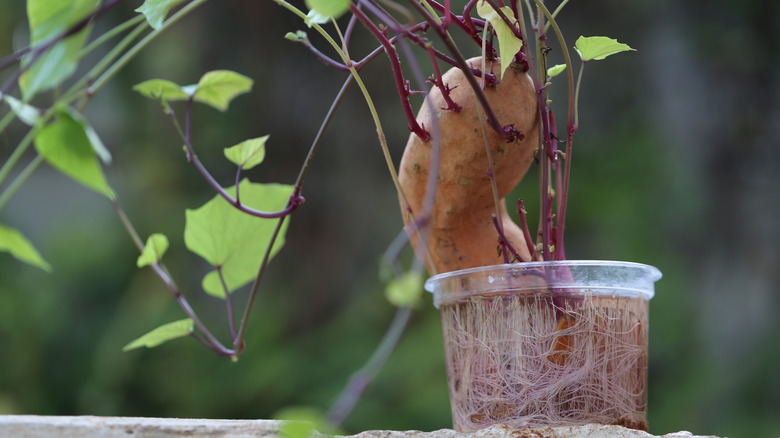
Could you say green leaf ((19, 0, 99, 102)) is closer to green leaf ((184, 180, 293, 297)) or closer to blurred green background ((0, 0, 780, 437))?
green leaf ((184, 180, 293, 297))

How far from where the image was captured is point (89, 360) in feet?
4.53

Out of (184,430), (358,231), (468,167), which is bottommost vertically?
(358,231)

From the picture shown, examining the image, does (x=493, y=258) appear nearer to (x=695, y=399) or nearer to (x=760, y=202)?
(x=695, y=399)

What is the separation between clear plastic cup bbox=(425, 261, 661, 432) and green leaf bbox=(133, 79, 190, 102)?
17cm

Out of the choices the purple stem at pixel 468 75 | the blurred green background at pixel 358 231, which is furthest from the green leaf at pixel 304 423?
the blurred green background at pixel 358 231

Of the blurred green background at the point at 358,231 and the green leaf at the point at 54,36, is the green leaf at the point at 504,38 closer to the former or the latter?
the green leaf at the point at 54,36

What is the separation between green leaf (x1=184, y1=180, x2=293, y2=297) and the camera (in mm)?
344

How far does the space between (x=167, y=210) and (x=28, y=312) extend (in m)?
0.35

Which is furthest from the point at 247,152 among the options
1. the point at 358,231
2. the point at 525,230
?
the point at 358,231

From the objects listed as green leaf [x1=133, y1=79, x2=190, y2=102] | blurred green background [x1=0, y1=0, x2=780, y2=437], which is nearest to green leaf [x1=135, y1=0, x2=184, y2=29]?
green leaf [x1=133, y1=79, x2=190, y2=102]

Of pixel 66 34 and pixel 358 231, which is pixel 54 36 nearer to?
pixel 66 34

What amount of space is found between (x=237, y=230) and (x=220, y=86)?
77 millimetres

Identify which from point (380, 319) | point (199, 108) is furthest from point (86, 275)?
point (380, 319)

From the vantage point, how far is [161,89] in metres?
0.33
